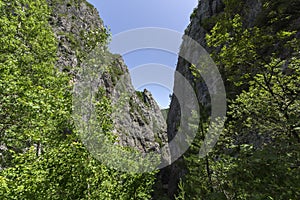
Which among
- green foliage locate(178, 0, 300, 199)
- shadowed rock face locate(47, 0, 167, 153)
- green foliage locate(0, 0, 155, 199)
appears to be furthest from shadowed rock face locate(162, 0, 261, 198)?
green foliage locate(0, 0, 155, 199)

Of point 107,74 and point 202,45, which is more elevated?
point 107,74

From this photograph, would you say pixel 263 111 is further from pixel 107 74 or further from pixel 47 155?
pixel 107 74

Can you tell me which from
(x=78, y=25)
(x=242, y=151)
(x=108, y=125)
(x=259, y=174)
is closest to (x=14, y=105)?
(x=108, y=125)

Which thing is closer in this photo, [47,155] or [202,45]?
[47,155]

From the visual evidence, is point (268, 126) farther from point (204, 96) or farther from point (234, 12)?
point (204, 96)

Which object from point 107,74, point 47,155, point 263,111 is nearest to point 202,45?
point 107,74

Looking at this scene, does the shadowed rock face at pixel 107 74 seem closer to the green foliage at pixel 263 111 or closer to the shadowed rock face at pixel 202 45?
the shadowed rock face at pixel 202 45

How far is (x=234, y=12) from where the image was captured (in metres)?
6.10

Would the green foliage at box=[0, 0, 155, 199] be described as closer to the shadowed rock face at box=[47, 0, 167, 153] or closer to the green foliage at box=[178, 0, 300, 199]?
the green foliage at box=[178, 0, 300, 199]

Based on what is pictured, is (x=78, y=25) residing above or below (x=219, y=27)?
above

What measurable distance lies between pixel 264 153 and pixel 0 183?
6.77 metres

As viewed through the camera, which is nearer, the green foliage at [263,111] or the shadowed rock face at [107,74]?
the green foliage at [263,111]

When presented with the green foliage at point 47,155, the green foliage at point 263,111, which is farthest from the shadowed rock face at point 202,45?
the green foliage at point 47,155

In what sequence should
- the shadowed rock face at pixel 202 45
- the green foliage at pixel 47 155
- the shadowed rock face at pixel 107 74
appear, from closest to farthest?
the green foliage at pixel 47 155, the shadowed rock face at pixel 202 45, the shadowed rock face at pixel 107 74
